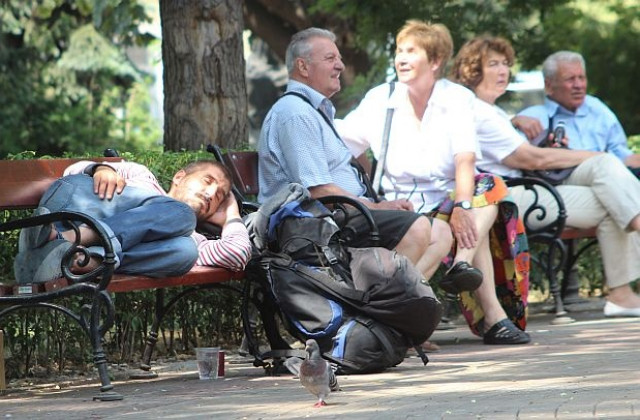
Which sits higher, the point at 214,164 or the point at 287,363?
the point at 214,164

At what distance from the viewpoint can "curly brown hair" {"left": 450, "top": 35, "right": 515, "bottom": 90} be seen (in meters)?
9.48

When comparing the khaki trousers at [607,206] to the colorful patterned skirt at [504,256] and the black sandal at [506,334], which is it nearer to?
the colorful patterned skirt at [504,256]

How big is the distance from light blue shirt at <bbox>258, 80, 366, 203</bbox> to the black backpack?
0.53m

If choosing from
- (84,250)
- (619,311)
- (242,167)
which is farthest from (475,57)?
(84,250)

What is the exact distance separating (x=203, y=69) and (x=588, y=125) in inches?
113

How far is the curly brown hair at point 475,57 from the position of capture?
9.48m

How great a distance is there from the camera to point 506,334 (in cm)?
841

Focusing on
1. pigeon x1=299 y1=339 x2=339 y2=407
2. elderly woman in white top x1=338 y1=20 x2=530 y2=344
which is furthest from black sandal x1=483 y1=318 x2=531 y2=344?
pigeon x1=299 y1=339 x2=339 y2=407

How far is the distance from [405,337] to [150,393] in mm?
1340

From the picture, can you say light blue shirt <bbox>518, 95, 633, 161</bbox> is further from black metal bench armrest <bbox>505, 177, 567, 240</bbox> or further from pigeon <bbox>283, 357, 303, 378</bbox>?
pigeon <bbox>283, 357, 303, 378</bbox>

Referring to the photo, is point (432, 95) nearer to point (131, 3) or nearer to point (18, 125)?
point (131, 3)

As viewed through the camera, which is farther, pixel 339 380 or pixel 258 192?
pixel 258 192

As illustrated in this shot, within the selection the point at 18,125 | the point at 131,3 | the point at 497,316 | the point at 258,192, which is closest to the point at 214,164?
the point at 258,192

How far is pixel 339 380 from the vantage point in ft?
22.4
